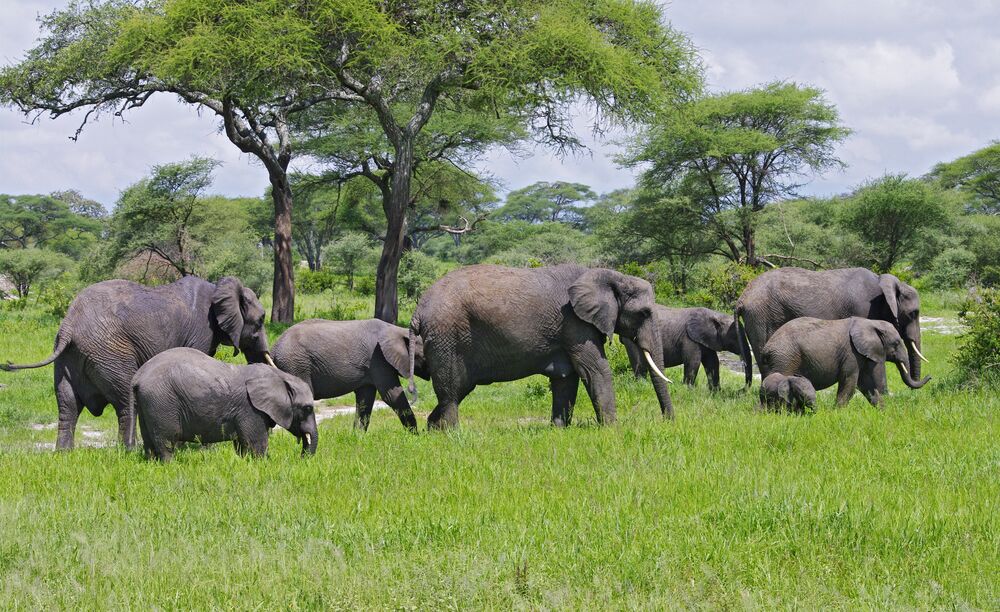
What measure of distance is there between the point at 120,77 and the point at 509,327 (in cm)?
1887

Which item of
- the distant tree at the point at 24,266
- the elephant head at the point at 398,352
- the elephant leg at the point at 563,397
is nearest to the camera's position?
the elephant leg at the point at 563,397

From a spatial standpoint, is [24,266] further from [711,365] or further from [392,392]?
[392,392]

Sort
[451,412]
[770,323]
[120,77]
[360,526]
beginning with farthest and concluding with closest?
[120,77] → [770,323] → [451,412] → [360,526]

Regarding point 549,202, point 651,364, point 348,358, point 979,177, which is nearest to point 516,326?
point 651,364

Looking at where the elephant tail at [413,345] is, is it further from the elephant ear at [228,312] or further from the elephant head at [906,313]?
the elephant head at [906,313]

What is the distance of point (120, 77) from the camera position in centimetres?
2409

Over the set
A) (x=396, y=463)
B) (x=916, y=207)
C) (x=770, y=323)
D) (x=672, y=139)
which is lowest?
(x=396, y=463)

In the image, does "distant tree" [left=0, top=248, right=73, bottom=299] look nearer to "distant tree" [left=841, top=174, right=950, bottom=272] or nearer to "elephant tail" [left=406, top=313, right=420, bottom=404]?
"distant tree" [left=841, top=174, right=950, bottom=272]

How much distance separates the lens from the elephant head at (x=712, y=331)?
54.0ft

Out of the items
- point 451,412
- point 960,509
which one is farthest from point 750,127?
point 960,509

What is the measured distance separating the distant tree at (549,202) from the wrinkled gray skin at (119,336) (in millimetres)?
91009

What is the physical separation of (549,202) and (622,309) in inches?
3638

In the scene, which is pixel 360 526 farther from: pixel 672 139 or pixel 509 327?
pixel 672 139

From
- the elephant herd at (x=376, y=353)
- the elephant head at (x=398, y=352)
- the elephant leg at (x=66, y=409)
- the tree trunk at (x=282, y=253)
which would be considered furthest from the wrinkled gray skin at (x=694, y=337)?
the tree trunk at (x=282, y=253)
